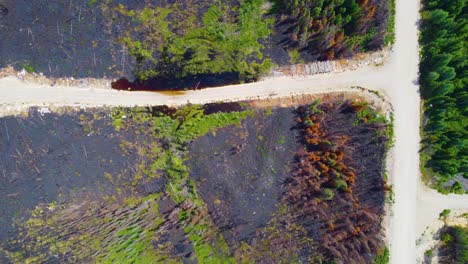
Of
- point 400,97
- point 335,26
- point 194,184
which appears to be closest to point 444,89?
Answer: point 400,97

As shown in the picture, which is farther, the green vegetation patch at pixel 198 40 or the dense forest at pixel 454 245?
the dense forest at pixel 454 245

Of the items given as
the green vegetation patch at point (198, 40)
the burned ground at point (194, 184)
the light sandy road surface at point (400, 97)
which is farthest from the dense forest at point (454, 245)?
the green vegetation patch at point (198, 40)

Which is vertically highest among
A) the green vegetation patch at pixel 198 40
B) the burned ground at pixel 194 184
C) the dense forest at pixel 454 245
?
the green vegetation patch at pixel 198 40

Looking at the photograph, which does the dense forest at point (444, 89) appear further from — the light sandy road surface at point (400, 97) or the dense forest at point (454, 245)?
the dense forest at point (454, 245)

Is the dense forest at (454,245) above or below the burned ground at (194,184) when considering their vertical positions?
below

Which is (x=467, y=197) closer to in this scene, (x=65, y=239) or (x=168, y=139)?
(x=168, y=139)

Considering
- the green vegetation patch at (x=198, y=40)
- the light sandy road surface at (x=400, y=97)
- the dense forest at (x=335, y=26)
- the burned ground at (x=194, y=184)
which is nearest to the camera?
the burned ground at (x=194, y=184)

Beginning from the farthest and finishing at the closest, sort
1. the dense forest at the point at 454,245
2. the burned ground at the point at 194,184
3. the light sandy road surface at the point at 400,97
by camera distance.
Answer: the dense forest at the point at 454,245 → the light sandy road surface at the point at 400,97 → the burned ground at the point at 194,184
